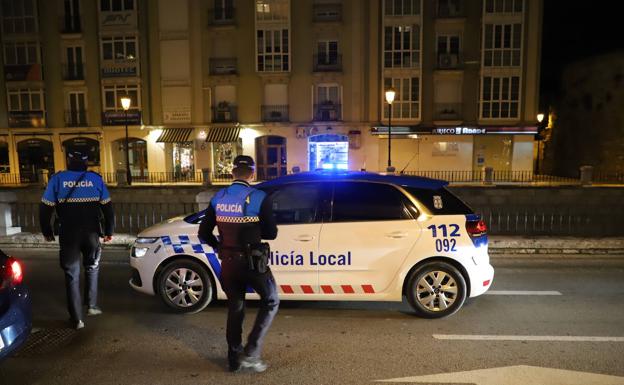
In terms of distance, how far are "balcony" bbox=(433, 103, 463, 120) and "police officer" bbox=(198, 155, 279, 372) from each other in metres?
29.8

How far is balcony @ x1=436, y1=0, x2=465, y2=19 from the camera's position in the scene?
3188 centimetres

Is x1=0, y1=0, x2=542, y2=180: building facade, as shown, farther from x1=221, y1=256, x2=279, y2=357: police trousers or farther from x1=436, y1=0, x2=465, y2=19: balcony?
x1=221, y1=256, x2=279, y2=357: police trousers

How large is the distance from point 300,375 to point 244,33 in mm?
31428

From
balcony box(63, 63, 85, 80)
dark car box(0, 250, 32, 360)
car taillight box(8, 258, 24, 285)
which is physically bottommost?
dark car box(0, 250, 32, 360)

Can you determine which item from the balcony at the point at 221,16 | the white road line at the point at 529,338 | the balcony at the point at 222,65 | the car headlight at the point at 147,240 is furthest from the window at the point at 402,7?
the white road line at the point at 529,338

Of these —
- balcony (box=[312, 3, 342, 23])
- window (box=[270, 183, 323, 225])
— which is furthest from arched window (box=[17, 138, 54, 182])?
window (box=[270, 183, 323, 225])

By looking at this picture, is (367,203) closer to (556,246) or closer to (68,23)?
(556,246)

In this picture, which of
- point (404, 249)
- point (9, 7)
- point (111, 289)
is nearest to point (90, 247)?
point (111, 289)

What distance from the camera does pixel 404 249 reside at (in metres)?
5.50

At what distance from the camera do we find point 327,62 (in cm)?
3234

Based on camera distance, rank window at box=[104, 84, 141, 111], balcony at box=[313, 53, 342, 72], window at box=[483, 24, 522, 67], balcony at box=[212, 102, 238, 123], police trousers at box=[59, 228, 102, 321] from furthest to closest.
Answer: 1. window at box=[104, 84, 141, 111]
2. balcony at box=[212, 102, 238, 123]
3. balcony at box=[313, 53, 342, 72]
4. window at box=[483, 24, 522, 67]
5. police trousers at box=[59, 228, 102, 321]

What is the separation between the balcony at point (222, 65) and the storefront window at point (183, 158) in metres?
5.50

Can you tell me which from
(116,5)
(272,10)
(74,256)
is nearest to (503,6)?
(272,10)

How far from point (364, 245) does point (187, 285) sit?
2.26 metres
